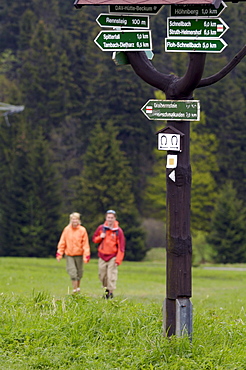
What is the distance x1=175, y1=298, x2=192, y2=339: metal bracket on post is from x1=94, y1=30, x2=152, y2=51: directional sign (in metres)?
2.73

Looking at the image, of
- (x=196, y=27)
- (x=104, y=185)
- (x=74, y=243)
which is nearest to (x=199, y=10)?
(x=196, y=27)

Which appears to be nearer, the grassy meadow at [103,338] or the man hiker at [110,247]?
the grassy meadow at [103,338]

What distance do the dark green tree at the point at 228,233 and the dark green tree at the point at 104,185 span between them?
23.4 feet

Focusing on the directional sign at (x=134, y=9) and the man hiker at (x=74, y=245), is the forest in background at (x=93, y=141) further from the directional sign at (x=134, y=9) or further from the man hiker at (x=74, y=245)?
the directional sign at (x=134, y=9)

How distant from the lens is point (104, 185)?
211 ft

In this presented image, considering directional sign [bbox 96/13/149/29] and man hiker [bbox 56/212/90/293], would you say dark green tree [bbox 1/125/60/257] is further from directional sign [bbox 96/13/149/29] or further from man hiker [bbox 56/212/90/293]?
directional sign [bbox 96/13/149/29]

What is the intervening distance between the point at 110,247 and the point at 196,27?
713 centimetres

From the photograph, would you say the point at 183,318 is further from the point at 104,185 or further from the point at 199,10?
the point at 104,185

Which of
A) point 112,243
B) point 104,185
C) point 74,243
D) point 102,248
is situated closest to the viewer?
point 112,243

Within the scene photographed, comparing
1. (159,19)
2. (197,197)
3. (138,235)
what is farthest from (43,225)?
(159,19)

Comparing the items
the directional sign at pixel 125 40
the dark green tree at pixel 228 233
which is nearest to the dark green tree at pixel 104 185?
the dark green tree at pixel 228 233

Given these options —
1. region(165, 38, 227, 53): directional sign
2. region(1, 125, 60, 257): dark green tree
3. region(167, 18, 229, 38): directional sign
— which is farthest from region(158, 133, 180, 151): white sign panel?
region(1, 125, 60, 257): dark green tree

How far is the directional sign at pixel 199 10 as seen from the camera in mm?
8234

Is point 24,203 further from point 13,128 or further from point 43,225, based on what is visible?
point 13,128
